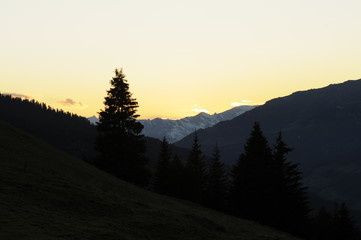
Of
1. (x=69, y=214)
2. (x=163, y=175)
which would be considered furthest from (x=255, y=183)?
(x=69, y=214)

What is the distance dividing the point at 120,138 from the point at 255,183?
19.0 metres

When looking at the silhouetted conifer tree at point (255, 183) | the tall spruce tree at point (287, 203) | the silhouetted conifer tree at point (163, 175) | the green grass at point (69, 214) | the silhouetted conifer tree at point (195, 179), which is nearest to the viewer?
the green grass at point (69, 214)

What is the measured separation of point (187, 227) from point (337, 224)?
3845 cm

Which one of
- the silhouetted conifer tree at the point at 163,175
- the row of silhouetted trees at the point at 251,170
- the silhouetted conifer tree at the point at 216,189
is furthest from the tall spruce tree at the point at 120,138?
the silhouetted conifer tree at the point at 216,189

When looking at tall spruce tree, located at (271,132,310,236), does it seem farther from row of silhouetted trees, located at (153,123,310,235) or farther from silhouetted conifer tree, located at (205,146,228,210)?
silhouetted conifer tree, located at (205,146,228,210)

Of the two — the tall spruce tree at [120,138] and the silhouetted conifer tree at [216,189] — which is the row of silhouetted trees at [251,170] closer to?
the tall spruce tree at [120,138]

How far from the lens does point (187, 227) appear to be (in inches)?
924

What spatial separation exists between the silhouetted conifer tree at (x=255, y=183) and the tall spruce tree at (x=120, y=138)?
1350cm

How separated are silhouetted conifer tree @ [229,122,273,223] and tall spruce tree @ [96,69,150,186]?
44.3 feet

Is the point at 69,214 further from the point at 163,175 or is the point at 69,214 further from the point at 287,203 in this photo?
the point at 163,175

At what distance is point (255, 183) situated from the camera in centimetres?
4966

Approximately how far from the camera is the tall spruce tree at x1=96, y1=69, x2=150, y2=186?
5003 cm

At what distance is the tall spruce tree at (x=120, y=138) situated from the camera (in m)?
50.0

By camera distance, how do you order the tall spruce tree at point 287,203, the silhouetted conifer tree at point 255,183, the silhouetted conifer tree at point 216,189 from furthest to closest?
the silhouetted conifer tree at point 216,189
the silhouetted conifer tree at point 255,183
the tall spruce tree at point 287,203
